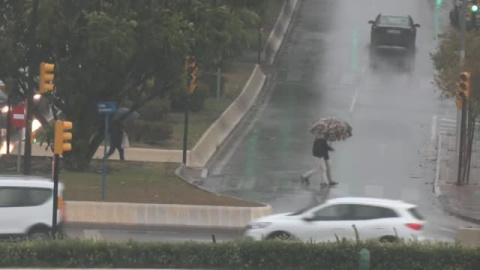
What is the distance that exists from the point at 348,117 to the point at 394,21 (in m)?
14.4

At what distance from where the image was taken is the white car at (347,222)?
2116cm

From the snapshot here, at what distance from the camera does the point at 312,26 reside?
61469 mm

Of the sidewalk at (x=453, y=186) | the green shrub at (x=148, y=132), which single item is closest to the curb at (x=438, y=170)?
the sidewalk at (x=453, y=186)

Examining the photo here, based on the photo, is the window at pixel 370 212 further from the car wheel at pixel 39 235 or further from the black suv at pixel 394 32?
the black suv at pixel 394 32

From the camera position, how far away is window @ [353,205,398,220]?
21.3m

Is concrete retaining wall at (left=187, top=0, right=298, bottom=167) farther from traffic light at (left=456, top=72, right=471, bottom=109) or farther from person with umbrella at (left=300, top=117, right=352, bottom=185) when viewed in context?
traffic light at (left=456, top=72, right=471, bottom=109)

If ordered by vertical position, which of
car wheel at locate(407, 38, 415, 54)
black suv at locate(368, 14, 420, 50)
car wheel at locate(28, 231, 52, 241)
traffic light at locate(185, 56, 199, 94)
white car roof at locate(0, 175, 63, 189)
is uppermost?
black suv at locate(368, 14, 420, 50)

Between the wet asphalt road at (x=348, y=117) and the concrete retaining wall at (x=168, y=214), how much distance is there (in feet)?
6.85

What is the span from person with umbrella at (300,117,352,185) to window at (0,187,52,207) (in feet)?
40.4

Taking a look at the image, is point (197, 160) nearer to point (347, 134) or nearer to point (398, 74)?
point (347, 134)

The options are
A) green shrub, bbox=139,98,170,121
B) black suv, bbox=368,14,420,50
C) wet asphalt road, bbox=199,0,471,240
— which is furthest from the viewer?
black suv, bbox=368,14,420,50

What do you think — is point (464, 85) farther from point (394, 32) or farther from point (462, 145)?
point (394, 32)

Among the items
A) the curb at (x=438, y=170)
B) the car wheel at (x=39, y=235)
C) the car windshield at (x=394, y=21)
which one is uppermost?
the car windshield at (x=394, y=21)

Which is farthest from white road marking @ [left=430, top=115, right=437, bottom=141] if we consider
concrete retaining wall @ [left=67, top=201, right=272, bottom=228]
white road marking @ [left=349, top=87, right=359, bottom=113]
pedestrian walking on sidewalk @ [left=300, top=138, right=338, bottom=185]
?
concrete retaining wall @ [left=67, top=201, right=272, bottom=228]
